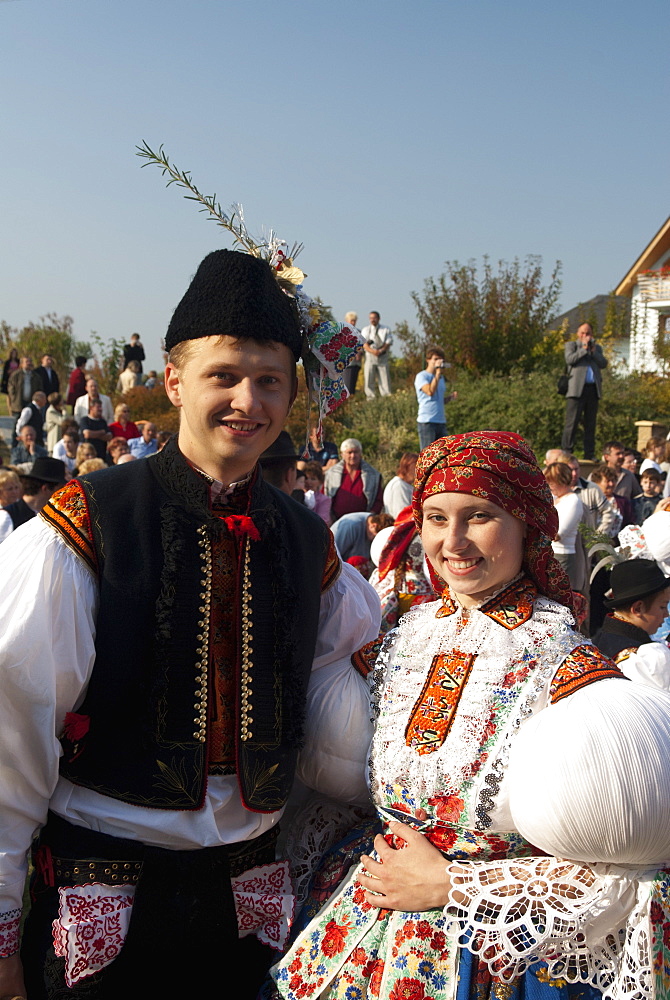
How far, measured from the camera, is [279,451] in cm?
451

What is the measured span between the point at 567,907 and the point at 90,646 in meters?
1.08

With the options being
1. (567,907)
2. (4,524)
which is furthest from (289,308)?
(4,524)

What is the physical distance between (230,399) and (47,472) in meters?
4.39

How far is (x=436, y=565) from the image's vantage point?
2.08 metres

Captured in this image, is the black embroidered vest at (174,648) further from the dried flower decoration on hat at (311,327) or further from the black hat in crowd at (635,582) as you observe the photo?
the black hat in crowd at (635,582)

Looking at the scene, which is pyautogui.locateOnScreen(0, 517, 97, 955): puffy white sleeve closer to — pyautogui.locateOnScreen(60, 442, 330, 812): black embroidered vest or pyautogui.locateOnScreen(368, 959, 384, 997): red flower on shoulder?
pyautogui.locateOnScreen(60, 442, 330, 812): black embroidered vest

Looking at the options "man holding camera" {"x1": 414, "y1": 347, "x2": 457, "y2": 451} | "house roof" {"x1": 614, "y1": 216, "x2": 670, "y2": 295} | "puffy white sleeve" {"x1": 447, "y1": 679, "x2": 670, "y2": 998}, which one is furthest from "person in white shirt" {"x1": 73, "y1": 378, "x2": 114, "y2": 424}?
"house roof" {"x1": 614, "y1": 216, "x2": 670, "y2": 295}

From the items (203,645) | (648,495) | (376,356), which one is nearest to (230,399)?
(203,645)

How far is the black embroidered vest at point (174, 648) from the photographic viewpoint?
184cm

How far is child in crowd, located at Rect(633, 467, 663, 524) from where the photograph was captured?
8.77m

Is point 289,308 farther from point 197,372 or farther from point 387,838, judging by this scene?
point 387,838

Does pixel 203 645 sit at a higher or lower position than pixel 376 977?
higher

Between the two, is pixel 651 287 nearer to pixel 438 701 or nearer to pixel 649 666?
pixel 649 666

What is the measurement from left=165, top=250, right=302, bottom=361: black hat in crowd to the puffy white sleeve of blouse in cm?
71
